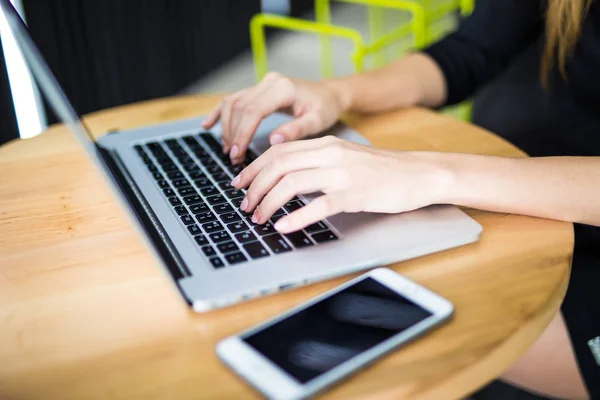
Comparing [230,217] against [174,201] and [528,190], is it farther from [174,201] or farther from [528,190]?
[528,190]

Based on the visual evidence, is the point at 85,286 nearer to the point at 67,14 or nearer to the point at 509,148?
the point at 509,148

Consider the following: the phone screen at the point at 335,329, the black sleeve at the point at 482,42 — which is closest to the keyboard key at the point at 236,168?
the phone screen at the point at 335,329

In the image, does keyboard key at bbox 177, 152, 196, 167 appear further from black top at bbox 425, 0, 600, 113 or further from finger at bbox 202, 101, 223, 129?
black top at bbox 425, 0, 600, 113

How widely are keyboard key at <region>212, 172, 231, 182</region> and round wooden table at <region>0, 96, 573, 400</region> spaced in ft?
0.42

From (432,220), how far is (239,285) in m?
0.23

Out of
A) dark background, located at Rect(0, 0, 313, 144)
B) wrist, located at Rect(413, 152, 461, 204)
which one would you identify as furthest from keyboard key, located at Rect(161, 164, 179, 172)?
dark background, located at Rect(0, 0, 313, 144)

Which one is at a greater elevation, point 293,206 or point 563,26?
point 563,26

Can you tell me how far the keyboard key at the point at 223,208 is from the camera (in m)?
0.73

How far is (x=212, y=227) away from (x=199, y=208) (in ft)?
0.19

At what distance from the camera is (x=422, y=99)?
3.63ft

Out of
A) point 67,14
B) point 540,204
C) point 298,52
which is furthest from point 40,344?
point 298,52

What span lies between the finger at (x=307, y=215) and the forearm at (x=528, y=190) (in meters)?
0.15

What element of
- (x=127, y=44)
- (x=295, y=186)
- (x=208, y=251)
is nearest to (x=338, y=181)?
(x=295, y=186)

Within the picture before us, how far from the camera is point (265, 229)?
2.24 feet
